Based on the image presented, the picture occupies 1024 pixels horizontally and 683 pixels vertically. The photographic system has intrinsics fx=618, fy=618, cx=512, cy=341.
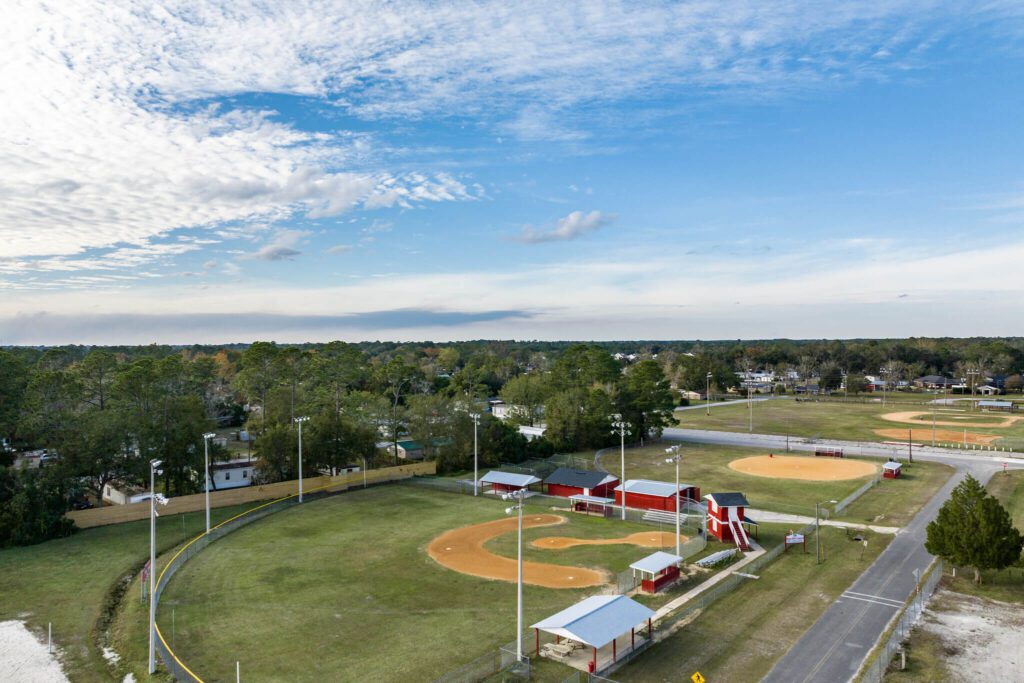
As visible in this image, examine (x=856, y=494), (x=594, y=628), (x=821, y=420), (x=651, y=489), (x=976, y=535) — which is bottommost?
(x=856, y=494)

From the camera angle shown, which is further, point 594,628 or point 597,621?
point 597,621

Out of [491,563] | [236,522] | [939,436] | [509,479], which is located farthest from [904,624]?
[939,436]

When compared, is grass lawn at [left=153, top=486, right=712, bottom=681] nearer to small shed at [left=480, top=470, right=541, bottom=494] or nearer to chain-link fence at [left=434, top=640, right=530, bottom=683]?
chain-link fence at [left=434, top=640, right=530, bottom=683]

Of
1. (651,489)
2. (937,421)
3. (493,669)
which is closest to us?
(493,669)

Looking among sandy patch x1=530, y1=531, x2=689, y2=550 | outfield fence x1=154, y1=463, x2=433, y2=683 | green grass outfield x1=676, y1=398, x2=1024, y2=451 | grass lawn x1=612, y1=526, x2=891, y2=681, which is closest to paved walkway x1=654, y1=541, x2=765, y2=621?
grass lawn x1=612, y1=526, x2=891, y2=681

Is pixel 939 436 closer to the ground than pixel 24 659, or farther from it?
farther from it

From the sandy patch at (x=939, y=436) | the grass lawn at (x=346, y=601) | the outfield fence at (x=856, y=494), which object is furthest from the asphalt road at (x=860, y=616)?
the sandy patch at (x=939, y=436)

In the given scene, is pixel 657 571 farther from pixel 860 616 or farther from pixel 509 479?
pixel 509 479
